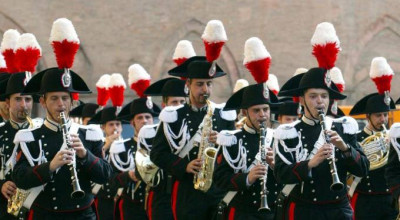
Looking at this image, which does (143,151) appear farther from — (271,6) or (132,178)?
(271,6)

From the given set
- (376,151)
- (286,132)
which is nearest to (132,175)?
(376,151)

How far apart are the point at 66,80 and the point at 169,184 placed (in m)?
2.10

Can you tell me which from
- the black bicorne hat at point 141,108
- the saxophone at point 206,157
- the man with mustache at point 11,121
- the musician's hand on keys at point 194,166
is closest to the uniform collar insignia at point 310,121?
the saxophone at point 206,157

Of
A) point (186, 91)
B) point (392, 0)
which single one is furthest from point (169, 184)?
point (392, 0)

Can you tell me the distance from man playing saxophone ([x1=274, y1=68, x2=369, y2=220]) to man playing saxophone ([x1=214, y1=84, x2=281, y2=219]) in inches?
14.7

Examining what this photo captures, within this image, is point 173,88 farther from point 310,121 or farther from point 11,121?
point 310,121

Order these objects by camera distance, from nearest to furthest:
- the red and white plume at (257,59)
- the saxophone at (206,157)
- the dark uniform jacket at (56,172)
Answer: the dark uniform jacket at (56,172) → the red and white plume at (257,59) → the saxophone at (206,157)

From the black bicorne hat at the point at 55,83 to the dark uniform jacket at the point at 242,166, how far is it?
1.42m

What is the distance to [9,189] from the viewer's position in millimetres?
9938

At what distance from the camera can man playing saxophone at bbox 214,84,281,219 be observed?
975 cm

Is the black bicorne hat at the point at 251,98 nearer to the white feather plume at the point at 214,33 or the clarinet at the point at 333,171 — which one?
the white feather plume at the point at 214,33

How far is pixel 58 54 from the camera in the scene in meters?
9.34

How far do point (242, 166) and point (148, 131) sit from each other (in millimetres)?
2521

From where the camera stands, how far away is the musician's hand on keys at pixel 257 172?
935cm
